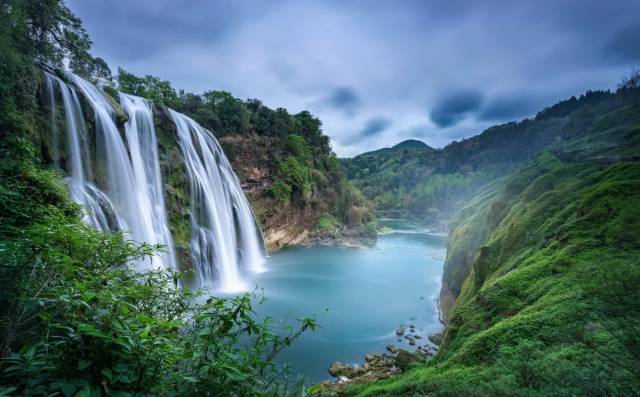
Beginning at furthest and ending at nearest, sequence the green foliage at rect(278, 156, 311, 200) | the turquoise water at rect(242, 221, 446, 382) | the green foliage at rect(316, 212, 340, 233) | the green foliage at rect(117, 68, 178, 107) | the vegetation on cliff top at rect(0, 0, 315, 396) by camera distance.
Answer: the green foliage at rect(316, 212, 340, 233), the green foliage at rect(278, 156, 311, 200), the green foliage at rect(117, 68, 178, 107), the turquoise water at rect(242, 221, 446, 382), the vegetation on cliff top at rect(0, 0, 315, 396)

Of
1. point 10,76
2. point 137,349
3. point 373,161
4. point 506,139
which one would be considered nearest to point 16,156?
point 10,76

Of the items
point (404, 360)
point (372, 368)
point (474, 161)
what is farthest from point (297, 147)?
point (474, 161)

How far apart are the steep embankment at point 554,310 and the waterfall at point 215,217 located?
43.0 feet

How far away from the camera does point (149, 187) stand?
15.3 m

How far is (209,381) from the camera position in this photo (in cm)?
177

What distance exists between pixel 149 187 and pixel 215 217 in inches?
215

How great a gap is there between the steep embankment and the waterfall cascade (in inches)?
284

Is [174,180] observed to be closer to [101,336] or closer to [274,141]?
[101,336]

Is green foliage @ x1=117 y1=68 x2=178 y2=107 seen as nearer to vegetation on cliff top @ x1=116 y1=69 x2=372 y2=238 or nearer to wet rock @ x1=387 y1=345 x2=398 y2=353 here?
vegetation on cliff top @ x1=116 y1=69 x2=372 y2=238

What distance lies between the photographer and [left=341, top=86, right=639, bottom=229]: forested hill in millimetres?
58625

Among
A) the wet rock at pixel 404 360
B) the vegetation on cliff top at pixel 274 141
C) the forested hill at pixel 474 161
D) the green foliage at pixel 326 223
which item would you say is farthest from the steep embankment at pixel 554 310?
the forested hill at pixel 474 161

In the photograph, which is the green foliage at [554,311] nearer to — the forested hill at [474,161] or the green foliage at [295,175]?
the green foliage at [295,175]

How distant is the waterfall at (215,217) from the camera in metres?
17.9

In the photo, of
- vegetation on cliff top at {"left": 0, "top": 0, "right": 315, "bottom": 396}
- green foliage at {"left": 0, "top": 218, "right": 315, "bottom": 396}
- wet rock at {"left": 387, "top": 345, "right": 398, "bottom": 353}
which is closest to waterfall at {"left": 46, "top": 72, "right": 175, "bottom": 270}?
vegetation on cliff top at {"left": 0, "top": 0, "right": 315, "bottom": 396}
